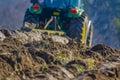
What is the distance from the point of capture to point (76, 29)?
10992 mm

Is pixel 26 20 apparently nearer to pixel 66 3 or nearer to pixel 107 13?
pixel 66 3

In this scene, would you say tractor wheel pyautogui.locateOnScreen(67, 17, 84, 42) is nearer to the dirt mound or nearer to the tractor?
the tractor

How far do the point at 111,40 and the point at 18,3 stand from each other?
1520 centimetres

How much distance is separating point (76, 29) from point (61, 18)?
1.33 meters

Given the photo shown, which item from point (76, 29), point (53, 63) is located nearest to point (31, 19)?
point (76, 29)

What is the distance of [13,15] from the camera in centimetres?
4475

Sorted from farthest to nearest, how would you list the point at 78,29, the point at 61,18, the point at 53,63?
the point at 61,18, the point at 78,29, the point at 53,63

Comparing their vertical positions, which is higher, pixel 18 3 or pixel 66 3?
pixel 66 3

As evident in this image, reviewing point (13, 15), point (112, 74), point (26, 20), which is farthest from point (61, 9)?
point (13, 15)

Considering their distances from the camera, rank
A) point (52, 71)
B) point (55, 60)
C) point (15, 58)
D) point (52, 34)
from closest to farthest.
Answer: point (52, 71)
point (15, 58)
point (55, 60)
point (52, 34)

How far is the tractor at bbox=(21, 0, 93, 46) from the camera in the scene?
11137 millimetres

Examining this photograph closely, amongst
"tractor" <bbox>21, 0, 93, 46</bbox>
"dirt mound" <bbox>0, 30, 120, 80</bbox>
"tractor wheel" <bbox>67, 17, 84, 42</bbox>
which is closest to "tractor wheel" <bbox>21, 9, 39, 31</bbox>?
"tractor" <bbox>21, 0, 93, 46</bbox>

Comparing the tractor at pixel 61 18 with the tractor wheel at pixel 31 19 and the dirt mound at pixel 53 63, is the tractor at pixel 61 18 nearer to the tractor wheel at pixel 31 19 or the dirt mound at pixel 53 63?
the tractor wheel at pixel 31 19

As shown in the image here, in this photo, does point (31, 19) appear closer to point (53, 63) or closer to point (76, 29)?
point (76, 29)
